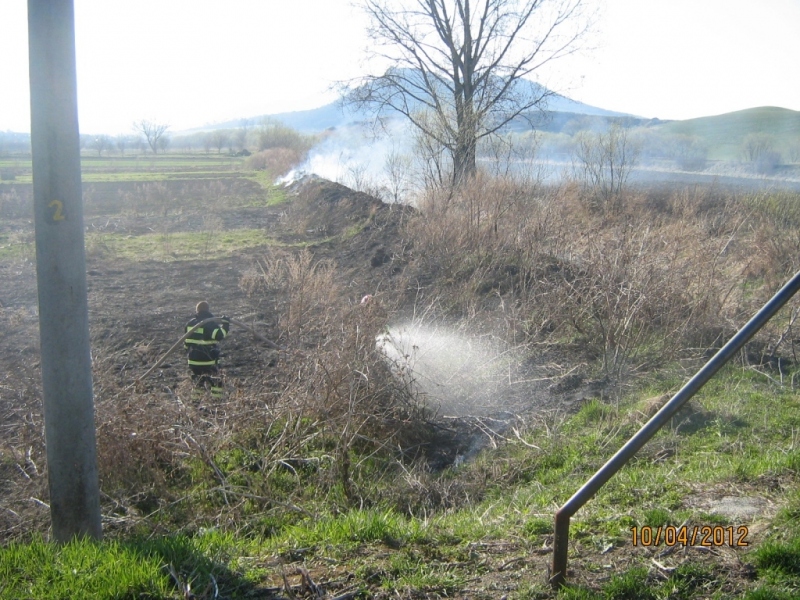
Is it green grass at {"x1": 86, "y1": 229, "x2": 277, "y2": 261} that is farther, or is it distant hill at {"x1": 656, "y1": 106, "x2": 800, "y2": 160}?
distant hill at {"x1": 656, "y1": 106, "x2": 800, "y2": 160}

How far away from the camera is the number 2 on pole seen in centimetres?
379

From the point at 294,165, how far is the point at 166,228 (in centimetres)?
2608

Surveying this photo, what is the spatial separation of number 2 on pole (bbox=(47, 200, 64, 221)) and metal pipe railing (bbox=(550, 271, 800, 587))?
3122mm

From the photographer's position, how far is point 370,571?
3.42m

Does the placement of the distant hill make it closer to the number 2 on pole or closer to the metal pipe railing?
the metal pipe railing

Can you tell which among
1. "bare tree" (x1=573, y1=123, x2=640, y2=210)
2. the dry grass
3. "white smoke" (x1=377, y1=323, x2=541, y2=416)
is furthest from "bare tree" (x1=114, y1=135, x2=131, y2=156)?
"white smoke" (x1=377, y1=323, x2=541, y2=416)

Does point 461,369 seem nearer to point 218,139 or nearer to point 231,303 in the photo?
point 231,303

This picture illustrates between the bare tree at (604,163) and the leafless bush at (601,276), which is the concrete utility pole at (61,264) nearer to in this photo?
the leafless bush at (601,276)

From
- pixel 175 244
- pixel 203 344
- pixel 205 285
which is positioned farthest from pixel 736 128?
pixel 203 344

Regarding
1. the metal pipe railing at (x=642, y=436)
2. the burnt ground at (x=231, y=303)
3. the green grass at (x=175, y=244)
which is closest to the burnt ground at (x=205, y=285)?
the burnt ground at (x=231, y=303)

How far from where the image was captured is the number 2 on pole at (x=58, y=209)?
379cm

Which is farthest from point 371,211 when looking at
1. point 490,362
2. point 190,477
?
→ point 190,477

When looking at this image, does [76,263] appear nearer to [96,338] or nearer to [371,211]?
[96,338]

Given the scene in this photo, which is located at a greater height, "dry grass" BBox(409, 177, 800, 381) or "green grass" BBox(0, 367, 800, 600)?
"dry grass" BBox(409, 177, 800, 381)
